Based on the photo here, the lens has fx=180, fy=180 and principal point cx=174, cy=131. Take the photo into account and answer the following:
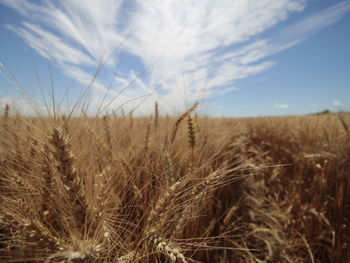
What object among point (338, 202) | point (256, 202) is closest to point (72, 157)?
point (256, 202)

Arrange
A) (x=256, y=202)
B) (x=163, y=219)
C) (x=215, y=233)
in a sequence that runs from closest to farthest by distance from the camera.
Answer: (x=163, y=219) < (x=215, y=233) < (x=256, y=202)

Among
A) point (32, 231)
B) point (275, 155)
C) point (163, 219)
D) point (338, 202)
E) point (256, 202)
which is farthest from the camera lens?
point (275, 155)

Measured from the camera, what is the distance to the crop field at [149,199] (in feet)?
1.81

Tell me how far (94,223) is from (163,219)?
0.74 feet

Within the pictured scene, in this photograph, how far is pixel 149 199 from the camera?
101cm

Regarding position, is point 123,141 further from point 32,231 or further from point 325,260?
point 325,260

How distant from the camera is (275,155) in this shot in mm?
3104

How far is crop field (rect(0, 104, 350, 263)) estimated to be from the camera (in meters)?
0.55

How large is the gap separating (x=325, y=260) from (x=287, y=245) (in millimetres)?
301

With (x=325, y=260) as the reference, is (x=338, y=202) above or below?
above

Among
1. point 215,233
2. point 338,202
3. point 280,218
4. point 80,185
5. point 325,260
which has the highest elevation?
point 80,185

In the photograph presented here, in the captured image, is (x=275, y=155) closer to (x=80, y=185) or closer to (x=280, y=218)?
(x=280, y=218)

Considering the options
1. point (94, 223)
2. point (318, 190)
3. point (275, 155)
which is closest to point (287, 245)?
point (318, 190)

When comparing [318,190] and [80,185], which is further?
[318,190]
